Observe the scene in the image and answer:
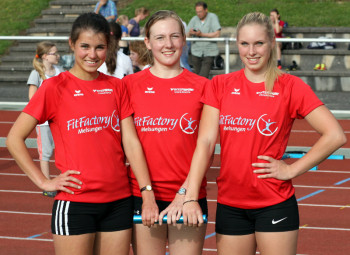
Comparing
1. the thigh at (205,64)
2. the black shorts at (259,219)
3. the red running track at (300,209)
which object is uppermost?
the black shorts at (259,219)

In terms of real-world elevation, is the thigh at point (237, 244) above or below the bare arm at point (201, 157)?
below

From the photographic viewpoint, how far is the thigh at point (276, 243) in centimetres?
403

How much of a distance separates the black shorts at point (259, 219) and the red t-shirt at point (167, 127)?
8.7 inches

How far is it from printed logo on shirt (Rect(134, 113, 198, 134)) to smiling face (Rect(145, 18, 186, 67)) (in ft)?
1.08

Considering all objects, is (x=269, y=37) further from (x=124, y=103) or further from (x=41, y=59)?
(x=41, y=59)

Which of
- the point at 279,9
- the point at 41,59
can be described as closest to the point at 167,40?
the point at 41,59

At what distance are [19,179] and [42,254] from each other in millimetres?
3356

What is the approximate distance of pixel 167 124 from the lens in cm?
423

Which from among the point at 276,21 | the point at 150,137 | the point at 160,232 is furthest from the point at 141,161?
the point at 276,21

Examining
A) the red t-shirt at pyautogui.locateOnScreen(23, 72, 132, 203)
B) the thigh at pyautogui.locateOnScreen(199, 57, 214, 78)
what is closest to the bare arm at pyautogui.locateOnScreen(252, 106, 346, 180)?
the red t-shirt at pyautogui.locateOnScreen(23, 72, 132, 203)

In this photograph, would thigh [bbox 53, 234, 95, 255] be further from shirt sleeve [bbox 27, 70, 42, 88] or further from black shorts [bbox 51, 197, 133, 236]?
shirt sleeve [bbox 27, 70, 42, 88]

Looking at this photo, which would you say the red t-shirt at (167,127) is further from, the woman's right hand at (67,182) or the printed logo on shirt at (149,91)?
the woman's right hand at (67,182)

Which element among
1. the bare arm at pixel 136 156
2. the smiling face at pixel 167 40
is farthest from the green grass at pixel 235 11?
the bare arm at pixel 136 156

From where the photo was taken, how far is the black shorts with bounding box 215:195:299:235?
4.06m
